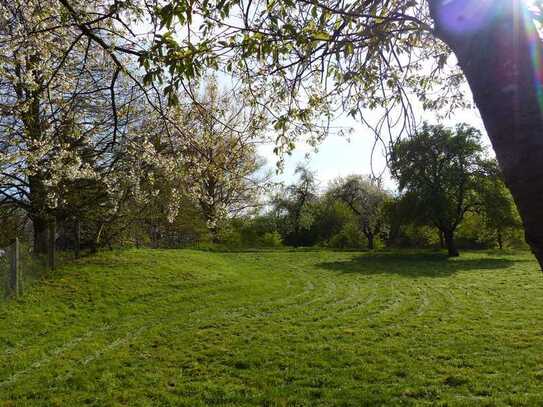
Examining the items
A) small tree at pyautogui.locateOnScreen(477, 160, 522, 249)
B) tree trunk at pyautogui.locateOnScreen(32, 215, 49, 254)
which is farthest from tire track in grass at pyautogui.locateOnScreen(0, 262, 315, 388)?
small tree at pyautogui.locateOnScreen(477, 160, 522, 249)

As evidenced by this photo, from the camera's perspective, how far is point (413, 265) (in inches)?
839

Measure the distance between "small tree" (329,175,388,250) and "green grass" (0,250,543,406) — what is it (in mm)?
21239

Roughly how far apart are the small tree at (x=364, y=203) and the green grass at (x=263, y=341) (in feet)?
69.7

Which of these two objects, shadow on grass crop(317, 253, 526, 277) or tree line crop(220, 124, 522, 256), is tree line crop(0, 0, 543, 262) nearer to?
shadow on grass crop(317, 253, 526, 277)

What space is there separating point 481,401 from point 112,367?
5.12 m

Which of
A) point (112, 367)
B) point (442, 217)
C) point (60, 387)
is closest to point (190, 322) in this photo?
point (112, 367)

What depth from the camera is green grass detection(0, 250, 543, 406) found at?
5.21 m

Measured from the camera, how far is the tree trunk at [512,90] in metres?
1.47

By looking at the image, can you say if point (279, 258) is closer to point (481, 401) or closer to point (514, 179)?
point (481, 401)

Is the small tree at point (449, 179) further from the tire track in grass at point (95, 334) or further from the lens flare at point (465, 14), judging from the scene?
the lens flare at point (465, 14)

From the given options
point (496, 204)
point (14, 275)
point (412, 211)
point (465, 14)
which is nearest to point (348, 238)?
point (412, 211)

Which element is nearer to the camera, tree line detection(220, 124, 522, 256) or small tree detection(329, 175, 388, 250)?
tree line detection(220, 124, 522, 256)

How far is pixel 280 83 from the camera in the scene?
4816 mm

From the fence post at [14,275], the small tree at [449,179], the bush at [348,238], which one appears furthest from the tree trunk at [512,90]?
the bush at [348,238]
